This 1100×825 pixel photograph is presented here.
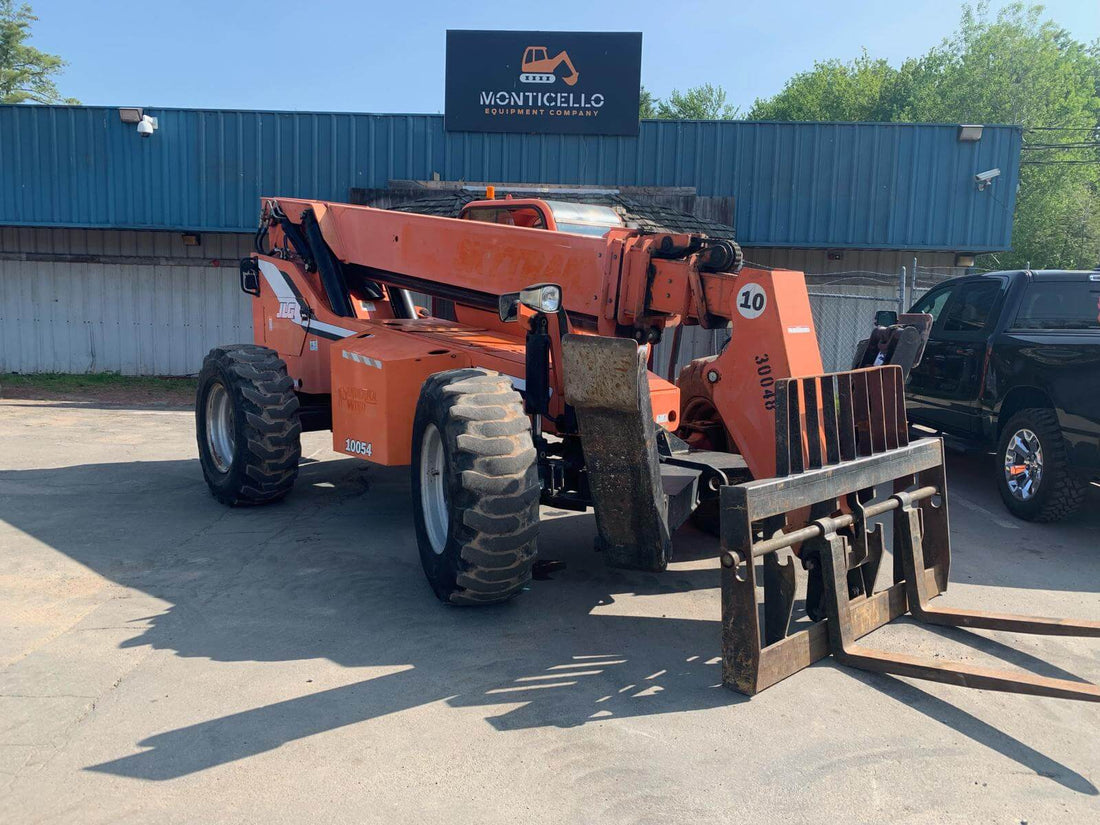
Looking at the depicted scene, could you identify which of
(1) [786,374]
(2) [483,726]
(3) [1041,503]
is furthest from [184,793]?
(3) [1041,503]

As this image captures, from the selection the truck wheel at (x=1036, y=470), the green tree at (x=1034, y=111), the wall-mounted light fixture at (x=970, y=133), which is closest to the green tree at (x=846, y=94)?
the green tree at (x=1034, y=111)

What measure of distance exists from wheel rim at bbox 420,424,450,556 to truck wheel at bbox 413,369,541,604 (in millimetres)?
323

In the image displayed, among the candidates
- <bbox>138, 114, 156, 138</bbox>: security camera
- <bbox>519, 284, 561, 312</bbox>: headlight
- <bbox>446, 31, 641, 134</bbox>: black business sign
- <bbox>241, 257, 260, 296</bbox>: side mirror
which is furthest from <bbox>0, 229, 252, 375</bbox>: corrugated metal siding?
<bbox>519, 284, 561, 312</bbox>: headlight

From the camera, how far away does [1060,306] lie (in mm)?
7781

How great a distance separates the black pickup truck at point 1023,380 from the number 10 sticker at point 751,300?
355cm

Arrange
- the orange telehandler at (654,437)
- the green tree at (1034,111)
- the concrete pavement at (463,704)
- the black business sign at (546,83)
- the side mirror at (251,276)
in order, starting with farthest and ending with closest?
the green tree at (1034,111), the black business sign at (546,83), the side mirror at (251,276), the orange telehandler at (654,437), the concrete pavement at (463,704)

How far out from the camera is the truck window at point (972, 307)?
823 centimetres

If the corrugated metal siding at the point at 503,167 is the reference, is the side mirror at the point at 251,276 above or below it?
below

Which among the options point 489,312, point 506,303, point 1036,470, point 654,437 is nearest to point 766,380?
point 654,437

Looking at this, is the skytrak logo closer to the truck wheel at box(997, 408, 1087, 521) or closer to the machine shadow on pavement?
the machine shadow on pavement

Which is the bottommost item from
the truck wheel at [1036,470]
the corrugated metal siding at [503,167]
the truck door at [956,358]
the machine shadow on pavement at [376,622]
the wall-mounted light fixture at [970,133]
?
the machine shadow on pavement at [376,622]

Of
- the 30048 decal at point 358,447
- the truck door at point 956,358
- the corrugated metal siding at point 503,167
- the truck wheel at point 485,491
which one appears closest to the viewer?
the truck wheel at point 485,491

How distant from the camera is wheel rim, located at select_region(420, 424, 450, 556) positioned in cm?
→ 531

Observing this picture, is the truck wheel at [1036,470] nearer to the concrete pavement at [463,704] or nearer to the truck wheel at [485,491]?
the concrete pavement at [463,704]
